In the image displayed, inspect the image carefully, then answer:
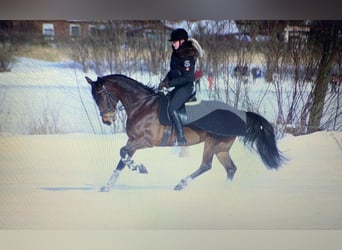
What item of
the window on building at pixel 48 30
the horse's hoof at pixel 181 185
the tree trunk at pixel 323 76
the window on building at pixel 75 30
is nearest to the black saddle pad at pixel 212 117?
the horse's hoof at pixel 181 185

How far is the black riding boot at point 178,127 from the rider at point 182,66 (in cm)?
10

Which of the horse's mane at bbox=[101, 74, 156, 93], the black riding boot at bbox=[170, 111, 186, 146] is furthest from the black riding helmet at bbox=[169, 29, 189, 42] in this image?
the black riding boot at bbox=[170, 111, 186, 146]

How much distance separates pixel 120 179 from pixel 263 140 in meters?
1.05

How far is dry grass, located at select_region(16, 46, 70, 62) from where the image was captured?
361cm

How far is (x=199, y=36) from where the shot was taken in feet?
12.0

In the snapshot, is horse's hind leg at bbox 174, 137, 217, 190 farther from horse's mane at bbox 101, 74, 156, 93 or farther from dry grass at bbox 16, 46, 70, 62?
dry grass at bbox 16, 46, 70, 62

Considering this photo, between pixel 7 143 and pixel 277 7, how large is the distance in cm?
214

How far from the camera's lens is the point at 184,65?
12.0 feet

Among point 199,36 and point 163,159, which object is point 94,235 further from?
point 199,36

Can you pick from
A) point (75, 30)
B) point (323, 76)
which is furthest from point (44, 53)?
point (323, 76)

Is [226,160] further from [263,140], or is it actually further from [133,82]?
[133,82]

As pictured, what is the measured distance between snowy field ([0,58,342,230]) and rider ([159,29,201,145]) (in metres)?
0.18

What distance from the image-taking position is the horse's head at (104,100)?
12.0 feet

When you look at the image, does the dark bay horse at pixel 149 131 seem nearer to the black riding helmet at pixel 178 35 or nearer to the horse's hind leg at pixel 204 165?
the horse's hind leg at pixel 204 165
